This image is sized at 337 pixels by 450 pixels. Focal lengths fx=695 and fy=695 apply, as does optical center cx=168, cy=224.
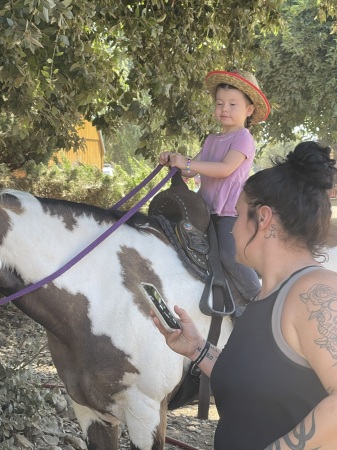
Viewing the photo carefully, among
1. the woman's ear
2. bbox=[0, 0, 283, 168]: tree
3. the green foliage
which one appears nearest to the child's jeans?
bbox=[0, 0, 283, 168]: tree

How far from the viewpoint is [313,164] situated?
180 centimetres

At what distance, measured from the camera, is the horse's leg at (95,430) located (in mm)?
3621

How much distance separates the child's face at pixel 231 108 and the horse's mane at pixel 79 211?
76cm

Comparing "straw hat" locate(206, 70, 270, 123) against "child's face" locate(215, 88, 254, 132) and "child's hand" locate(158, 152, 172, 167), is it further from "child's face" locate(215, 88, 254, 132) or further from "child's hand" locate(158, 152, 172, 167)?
"child's hand" locate(158, 152, 172, 167)

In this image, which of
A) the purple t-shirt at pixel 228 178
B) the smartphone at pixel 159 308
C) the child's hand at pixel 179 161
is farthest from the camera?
the purple t-shirt at pixel 228 178

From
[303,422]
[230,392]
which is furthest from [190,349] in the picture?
[303,422]

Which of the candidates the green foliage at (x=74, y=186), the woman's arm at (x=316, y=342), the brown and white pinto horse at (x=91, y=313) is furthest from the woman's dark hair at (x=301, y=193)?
the green foliage at (x=74, y=186)

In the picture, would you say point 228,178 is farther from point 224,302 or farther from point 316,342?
point 316,342

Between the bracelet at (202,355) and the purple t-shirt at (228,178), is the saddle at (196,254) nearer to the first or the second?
the purple t-shirt at (228,178)

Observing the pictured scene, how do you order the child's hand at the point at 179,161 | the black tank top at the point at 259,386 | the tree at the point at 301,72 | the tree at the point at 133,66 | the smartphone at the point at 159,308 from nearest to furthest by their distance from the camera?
the black tank top at the point at 259,386, the smartphone at the point at 159,308, the child's hand at the point at 179,161, the tree at the point at 133,66, the tree at the point at 301,72

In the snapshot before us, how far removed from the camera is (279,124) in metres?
15.5

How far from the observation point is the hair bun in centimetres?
178

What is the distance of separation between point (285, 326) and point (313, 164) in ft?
1.43

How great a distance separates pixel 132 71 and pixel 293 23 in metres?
10.7
